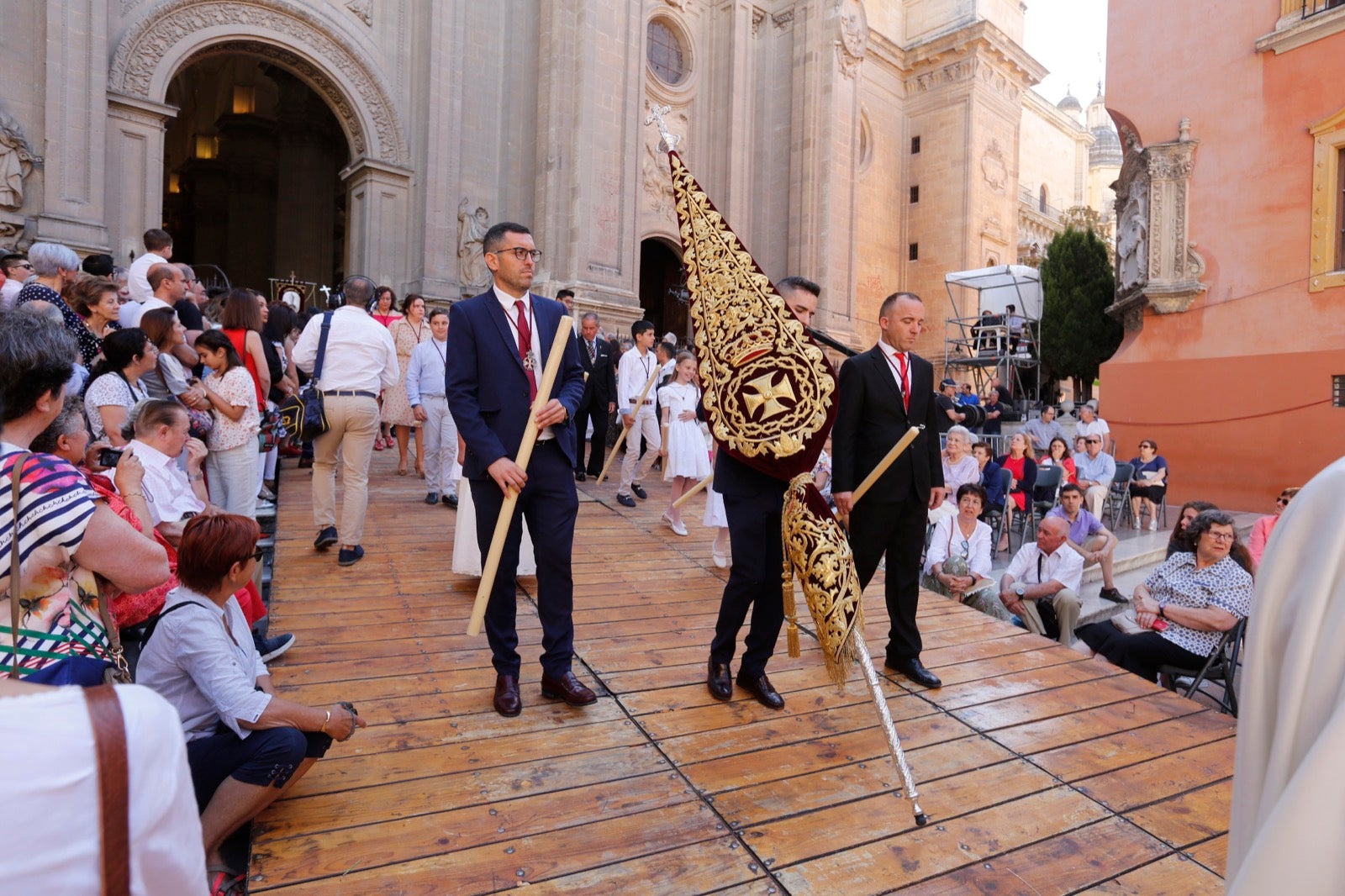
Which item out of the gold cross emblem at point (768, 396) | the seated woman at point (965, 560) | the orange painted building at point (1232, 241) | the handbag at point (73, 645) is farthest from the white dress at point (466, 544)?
the orange painted building at point (1232, 241)

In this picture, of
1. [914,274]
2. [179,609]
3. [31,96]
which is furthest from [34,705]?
[914,274]

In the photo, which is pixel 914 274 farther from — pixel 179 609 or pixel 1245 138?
pixel 179 609

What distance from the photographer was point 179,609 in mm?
2508

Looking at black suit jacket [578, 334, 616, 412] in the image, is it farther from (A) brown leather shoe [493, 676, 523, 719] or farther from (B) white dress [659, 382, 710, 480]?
(A) brown leather shoe [493, 676, 523, 719]

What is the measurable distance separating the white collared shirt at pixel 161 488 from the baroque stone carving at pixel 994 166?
2837 centimetres

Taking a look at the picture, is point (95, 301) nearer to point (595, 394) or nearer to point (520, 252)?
point (520, 252)

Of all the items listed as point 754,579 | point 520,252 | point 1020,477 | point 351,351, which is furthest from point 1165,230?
point 520,252

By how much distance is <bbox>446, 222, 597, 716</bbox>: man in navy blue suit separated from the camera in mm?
3355

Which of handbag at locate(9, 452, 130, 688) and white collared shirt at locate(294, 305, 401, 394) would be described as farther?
white collared shirt at locate(294, 305, 401, 394)

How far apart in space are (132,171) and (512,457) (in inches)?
483

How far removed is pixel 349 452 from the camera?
17.6ft

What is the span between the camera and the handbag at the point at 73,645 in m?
1.88

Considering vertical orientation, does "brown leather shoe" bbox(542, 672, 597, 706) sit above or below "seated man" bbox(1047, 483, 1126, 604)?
below

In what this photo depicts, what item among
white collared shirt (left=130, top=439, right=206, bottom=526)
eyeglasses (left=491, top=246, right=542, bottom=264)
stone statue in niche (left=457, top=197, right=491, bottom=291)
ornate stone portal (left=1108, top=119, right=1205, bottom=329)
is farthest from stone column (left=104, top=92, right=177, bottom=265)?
ornate stone portal (left=1108, top=119, right=1205, bottom=329)
